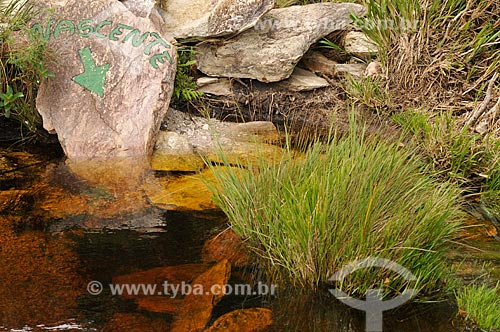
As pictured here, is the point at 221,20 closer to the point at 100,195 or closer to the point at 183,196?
the point at 183,196

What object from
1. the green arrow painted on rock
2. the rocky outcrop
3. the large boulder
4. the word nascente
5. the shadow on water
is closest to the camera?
the shadow on water

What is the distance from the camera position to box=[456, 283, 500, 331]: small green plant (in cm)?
314

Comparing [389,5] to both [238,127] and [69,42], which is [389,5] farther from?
[69,42]

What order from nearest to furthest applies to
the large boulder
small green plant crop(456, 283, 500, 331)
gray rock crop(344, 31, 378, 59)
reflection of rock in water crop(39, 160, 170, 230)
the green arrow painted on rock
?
small green plant crop(456, 283, 500, 331), reflection of rock in water crop(39, 160, 170, 230), the large boulder, the green arrow painted on rock, gray rock crop(344, 31, 378, 59)

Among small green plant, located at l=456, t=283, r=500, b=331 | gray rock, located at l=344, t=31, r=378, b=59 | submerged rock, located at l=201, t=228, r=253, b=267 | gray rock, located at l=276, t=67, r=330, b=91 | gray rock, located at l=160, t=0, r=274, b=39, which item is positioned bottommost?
submerged rock, located at l=201, t=228, r=253, b=267

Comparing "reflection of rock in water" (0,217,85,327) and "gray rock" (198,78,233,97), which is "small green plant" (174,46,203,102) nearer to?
"gray rock" (198,78,233,97)

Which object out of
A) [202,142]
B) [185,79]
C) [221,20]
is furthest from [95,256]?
[221,20]

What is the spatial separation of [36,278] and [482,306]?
7.63 ft

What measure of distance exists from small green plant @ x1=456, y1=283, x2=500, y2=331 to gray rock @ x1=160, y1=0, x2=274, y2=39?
362cm

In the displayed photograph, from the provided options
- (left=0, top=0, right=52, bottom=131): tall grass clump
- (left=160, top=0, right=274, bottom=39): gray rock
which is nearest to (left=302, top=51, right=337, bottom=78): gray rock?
(left=160, top=0, right=274, bottom=39): gray rock

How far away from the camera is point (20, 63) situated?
17.1ft

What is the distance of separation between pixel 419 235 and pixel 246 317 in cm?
99

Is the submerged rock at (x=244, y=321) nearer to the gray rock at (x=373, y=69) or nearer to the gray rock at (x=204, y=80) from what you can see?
the gray rock at (x=204, y=80)

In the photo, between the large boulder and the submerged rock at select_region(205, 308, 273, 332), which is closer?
the submerged rock at select_region(205, 308, 273, 332)
